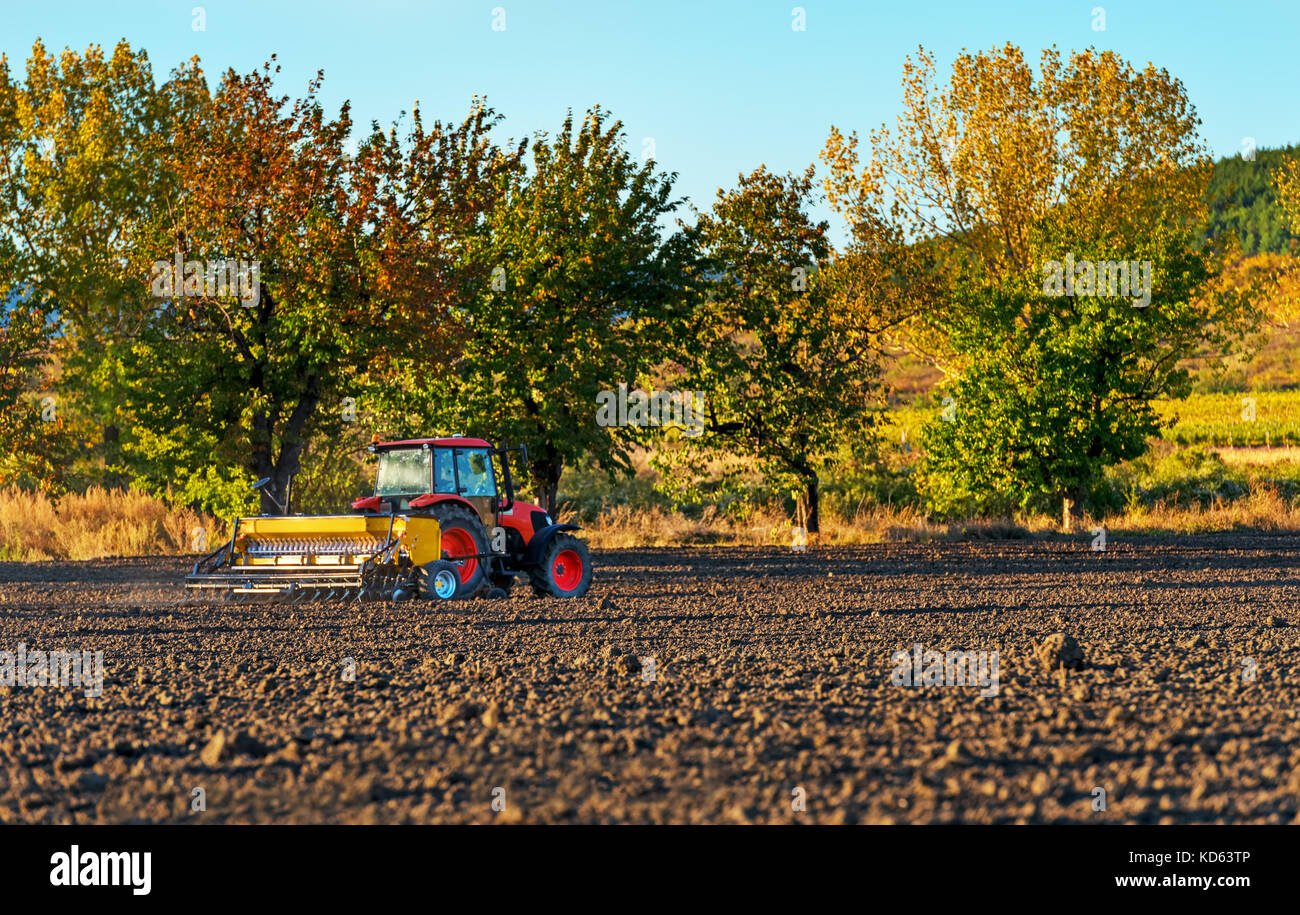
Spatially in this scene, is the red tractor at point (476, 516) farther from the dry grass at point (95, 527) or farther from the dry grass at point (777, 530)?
the dry grass at point (95, 527)

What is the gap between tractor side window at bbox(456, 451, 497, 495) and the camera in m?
18.2

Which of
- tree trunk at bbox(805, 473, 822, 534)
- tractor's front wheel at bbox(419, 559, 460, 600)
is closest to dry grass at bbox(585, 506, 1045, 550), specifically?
tree trunk at bbox(805, 473, 822, 534)

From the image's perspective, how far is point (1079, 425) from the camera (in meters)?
27.9

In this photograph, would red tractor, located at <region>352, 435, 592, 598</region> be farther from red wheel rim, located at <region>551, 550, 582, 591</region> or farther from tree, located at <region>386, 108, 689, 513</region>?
tree, located at <region>386, 108, 689, 513</region>

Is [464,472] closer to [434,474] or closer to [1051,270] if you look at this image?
[434,474]

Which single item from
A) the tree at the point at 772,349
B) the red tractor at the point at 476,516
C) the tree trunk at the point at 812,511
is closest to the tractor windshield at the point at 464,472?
the red tractor at the point at 476,516

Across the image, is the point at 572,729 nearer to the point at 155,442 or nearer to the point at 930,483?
the point at 155,442

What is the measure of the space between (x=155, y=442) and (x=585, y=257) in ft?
26.1

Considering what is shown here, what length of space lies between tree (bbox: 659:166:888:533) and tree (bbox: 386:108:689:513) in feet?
4.78

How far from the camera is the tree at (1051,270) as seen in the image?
27.9 meters

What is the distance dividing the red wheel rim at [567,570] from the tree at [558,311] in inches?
176

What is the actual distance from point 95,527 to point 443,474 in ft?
44.4

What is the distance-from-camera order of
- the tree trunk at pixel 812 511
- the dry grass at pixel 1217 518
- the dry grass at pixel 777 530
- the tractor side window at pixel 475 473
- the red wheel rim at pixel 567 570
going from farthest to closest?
the dry grass at pixel 1217 518 < the tree trunk at pixel 812 511 < the dry grass at pixel 777 530 < the red wheel rim at pixel 567 570 < the tractor side window at pixel 475 473
